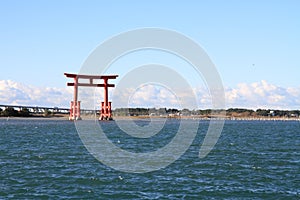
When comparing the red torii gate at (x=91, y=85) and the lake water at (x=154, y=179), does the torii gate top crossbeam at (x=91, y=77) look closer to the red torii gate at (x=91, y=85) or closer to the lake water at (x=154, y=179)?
the red torii gate at (x=91, y=85)

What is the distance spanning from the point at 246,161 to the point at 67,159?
44.0ft

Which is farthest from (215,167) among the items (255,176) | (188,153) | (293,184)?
(188,153)

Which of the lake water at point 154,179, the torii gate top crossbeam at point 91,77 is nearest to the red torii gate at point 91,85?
the torii gate top crossbeam at point 91,77

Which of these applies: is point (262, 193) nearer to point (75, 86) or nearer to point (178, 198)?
point (178, 198)

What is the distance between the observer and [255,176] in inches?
1221

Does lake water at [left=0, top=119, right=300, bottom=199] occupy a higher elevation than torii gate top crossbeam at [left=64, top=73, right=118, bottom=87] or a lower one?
lower

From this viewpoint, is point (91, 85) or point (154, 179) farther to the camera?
point (91, 85)

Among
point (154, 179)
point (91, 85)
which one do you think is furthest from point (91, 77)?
point (154, 179)

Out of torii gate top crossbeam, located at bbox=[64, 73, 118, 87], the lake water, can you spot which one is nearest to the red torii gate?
torii gate top crossbeam, located at bbox=[64, 73, 118, 87]

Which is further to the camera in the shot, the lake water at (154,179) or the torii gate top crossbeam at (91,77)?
the torii gate top crossbeam at (91,77)

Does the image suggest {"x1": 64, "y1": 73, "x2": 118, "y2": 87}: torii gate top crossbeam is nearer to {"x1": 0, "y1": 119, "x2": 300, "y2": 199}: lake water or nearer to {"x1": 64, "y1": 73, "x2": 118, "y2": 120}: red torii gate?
{"x1": 64, "y1": 73, "x2": 118, "y2": 120}: red torii gate

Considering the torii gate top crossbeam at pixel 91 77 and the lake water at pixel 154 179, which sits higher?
the torii gate top crossbeam at pixel 91 77

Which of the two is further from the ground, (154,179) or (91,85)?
(91,85)

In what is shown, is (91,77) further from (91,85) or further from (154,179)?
(154,179)
